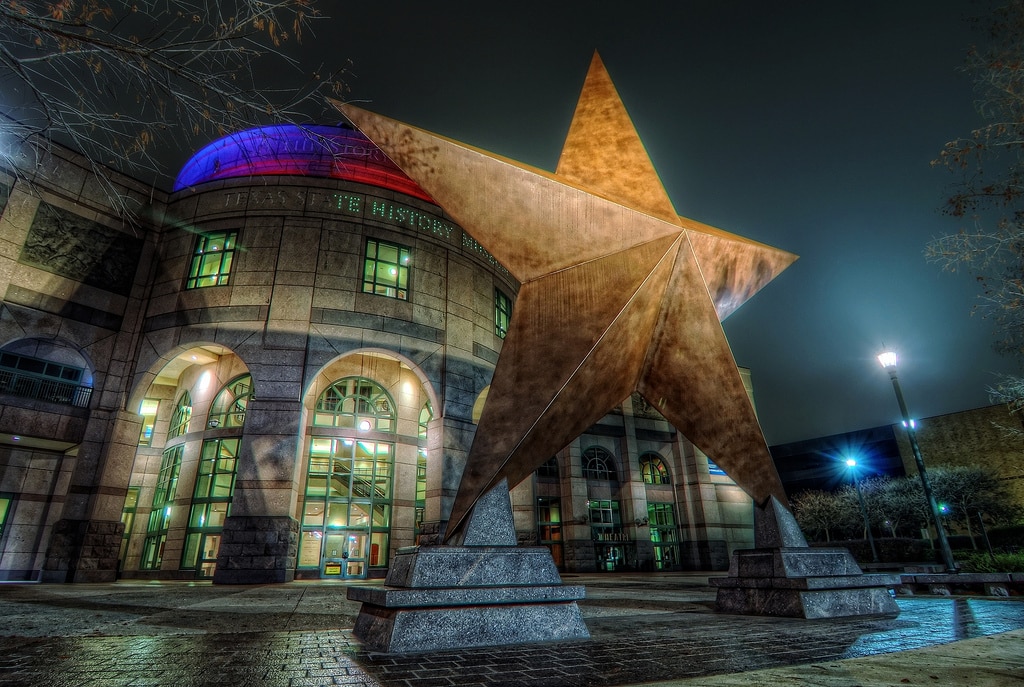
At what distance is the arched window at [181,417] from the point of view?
71.4ft

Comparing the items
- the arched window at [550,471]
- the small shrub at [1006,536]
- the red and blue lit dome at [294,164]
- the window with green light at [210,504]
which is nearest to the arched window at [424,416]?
the window with green light at [210,504]

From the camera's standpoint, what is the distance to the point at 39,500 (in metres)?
20.2

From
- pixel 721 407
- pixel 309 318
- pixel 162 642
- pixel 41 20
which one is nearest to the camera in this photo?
pixel 41 20

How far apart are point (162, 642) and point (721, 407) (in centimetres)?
649

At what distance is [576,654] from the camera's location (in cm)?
392

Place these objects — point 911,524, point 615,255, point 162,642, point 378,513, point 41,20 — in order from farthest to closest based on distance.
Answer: point 911,524 → point 378,513 → point 615,255 → point 162,642 → point 41,20

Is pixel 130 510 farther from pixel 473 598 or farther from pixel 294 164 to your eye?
pixel 473 598

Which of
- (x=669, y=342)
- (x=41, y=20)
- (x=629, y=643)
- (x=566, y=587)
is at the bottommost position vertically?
(x=629, y=643)

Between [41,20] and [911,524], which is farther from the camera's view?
[911,524]

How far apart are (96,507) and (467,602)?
63.2 feet

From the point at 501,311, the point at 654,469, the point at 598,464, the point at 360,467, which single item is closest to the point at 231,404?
the point at 360,467

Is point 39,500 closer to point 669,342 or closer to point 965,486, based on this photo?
point 669,342

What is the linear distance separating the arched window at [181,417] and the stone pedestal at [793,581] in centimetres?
2237

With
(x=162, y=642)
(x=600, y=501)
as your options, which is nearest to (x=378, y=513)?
(x=600, y=501)
